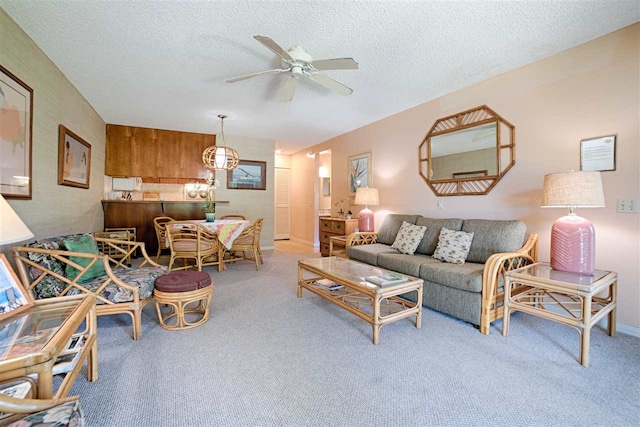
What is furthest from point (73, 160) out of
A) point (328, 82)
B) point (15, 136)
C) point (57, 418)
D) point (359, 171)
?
point (359, 171)

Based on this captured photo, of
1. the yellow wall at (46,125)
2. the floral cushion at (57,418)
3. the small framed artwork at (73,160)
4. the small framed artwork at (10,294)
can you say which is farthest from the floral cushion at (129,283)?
the small framed artwork at (73,160)

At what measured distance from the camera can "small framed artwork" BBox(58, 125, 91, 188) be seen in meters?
3.16

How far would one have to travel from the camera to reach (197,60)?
2.82 metres

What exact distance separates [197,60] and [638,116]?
3880 mm

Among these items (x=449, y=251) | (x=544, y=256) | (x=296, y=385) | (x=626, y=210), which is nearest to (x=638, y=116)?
(x=626, y=210)

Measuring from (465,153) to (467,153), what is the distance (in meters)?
0.02

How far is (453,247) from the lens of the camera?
9.92 feet

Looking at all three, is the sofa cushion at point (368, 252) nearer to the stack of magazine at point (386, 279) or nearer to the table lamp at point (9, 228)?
the stack of magazine at point (386, 279)

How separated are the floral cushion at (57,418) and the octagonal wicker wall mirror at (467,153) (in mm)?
3757

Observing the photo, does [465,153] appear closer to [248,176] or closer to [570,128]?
[570,128]

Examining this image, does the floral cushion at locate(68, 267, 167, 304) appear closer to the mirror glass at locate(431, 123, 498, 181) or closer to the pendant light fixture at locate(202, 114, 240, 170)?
the pendant light fixture at locate(202, 114, 240, 170)

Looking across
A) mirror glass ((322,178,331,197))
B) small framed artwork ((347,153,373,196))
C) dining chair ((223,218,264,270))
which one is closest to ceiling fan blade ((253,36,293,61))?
dining chair ((223,218,264,270))

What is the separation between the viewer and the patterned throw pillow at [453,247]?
2.95 meters

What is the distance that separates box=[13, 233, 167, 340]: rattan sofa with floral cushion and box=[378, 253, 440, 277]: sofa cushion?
2.37 metres
